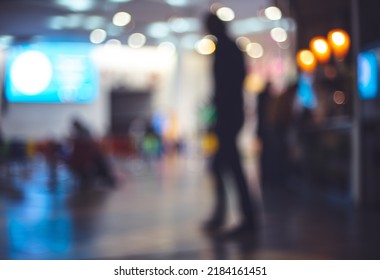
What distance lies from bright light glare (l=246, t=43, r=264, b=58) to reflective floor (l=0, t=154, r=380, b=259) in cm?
803

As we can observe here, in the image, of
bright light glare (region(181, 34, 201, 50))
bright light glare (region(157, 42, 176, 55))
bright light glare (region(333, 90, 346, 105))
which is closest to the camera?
bright light glare (region(333, 90, 346, 105))

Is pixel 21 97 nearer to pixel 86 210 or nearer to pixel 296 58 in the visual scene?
pixel 86 210

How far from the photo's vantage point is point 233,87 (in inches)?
150

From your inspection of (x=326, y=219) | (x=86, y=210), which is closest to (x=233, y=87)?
(x=326, y=219)

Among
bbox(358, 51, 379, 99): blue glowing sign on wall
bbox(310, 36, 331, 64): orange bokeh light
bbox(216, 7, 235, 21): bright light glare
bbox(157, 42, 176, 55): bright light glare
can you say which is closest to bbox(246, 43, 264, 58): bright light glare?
bbox(157, 42, 176, 55): bright light glare

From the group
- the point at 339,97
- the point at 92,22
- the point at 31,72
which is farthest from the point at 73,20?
the point at 339,97

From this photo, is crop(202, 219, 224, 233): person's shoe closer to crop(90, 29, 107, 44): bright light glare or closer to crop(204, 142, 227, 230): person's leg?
crop(204, 142, 227, 230): person's leg

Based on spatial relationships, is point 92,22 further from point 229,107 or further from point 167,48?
point 167,48

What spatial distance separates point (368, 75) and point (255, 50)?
35.0ft

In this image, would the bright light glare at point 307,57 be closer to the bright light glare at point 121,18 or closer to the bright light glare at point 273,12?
the bright light glare at point 273,12

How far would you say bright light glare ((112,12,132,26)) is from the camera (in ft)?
22.1

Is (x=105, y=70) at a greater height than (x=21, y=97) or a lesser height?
greater

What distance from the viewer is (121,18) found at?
23.1 feet
